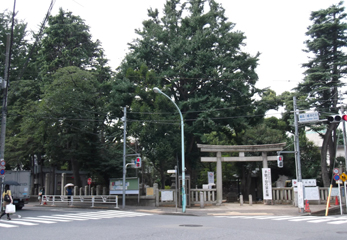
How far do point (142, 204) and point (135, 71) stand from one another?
41.3ft

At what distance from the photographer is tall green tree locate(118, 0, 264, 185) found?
30859 millimetres

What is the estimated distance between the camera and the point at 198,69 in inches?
1213

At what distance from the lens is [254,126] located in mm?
33969

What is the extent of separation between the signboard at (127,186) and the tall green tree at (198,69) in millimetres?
5030

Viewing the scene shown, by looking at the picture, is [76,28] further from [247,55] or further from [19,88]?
[247,55]

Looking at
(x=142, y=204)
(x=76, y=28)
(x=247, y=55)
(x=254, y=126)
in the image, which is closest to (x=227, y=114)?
(x=254, y=126)

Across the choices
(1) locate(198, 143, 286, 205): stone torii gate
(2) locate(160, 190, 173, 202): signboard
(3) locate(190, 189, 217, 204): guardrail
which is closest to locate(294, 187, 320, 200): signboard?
(1) locate(198, 143, 286, 205): stone torii gate

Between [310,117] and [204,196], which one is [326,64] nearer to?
[310,117]

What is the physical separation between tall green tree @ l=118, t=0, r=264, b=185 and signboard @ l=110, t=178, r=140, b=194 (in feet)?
16.5

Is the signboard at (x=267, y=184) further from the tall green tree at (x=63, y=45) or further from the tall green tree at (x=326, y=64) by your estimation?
the tall green tree at (x=63, y=45)

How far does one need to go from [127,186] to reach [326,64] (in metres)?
21.0

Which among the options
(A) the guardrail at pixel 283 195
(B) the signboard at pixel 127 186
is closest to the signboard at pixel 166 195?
(B) the signboard at pixel 127 186

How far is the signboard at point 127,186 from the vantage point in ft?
88.2

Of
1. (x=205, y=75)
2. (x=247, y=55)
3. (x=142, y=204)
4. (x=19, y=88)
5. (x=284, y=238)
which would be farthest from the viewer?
(x=19, y=88)
